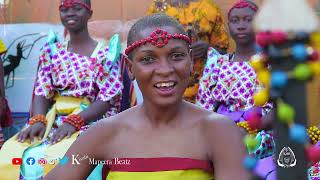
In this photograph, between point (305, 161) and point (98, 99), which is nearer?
point (305, 161)

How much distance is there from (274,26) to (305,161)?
23 centimetres

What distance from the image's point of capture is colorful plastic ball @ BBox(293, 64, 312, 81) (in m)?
0.85

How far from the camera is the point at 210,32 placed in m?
4.73

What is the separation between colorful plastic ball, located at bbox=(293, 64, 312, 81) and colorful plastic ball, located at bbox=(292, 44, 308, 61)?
0.05 feet

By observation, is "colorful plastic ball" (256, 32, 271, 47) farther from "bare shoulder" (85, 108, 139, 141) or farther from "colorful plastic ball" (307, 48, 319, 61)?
"bare shoulder" (85, 108, 139, 141)

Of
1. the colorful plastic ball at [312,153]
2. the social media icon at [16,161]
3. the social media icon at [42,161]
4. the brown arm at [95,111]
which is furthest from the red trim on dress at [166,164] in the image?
the brown arm at [95,111]

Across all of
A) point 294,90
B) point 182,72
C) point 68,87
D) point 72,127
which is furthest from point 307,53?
point 68,87

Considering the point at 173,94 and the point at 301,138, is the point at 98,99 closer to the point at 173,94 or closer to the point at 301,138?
the point at 173,94

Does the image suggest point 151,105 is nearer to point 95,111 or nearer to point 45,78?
point 95,111

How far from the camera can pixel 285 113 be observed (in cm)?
86

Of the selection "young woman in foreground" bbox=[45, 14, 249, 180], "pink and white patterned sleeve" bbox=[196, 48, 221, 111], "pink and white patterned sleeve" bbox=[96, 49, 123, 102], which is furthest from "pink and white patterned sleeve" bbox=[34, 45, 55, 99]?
"young woman in foreground" bbox=[45, 14, 249, 180]

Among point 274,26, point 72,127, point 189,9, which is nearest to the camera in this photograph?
point 274,26

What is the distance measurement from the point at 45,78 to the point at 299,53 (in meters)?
3.81

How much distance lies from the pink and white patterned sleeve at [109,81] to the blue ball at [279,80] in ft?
11.4
